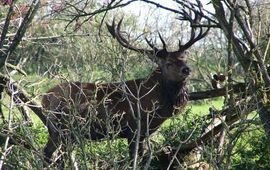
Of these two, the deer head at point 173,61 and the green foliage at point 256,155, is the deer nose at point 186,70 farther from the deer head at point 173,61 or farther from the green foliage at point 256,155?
the green foliage at point 256,155

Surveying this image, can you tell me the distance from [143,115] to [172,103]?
660 millimetres

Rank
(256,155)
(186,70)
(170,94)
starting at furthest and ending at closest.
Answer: (256,155)
(170,94)
(186,70)

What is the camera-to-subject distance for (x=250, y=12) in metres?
6.72

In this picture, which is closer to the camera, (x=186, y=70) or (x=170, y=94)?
(x=186, y=70)

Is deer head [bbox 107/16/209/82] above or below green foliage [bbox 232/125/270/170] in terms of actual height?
above

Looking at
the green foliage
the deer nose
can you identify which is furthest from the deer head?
the green foliage

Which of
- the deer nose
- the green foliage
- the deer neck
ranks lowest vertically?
the green foliage

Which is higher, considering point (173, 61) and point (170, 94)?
point (173, 61)

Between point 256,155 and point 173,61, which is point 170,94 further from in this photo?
point 256,155

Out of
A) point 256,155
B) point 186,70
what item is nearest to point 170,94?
point 186,70

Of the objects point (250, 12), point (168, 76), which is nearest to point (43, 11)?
point (168, 76)

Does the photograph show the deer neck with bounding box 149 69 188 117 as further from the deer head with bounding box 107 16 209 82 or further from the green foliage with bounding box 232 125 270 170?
the green foliage with bounding box 232 125 270 170

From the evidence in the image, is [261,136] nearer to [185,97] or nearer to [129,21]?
[185,97]

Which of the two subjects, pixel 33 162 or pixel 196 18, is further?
pixel 196 18
